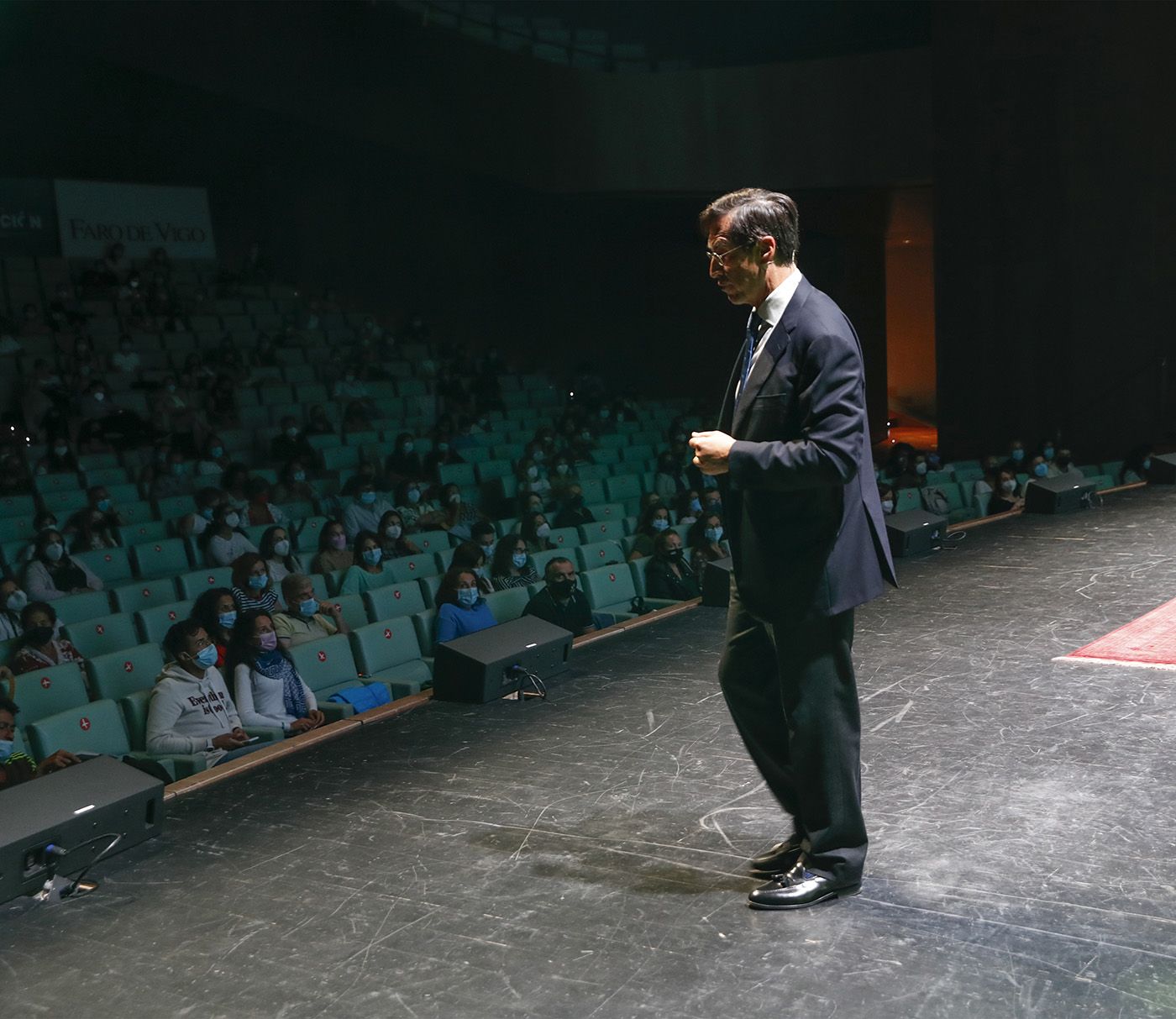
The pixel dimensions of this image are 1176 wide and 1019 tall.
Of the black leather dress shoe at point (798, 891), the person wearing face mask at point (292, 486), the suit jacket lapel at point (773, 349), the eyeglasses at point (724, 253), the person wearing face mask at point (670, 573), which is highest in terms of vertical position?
the eyeglasses at point (724, 253)

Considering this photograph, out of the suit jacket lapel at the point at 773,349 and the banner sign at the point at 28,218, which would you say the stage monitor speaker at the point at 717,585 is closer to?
the suit jacket lapel at the point at 773,349

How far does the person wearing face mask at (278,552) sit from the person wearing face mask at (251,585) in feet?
2.35

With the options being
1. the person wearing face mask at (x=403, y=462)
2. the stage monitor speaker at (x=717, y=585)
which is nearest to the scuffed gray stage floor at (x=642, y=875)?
the stage monitor speaker at (x=717, y=585)

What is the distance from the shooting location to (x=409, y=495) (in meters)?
7.34

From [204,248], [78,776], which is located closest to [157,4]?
[204,248]

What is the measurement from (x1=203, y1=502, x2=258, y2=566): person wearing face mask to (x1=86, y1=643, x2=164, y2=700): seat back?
1.85 m

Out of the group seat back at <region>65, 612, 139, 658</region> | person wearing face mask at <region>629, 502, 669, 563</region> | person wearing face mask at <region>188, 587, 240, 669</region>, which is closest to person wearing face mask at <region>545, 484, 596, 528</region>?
person wearing face mask at <region>629, 502, 669, 563</region>

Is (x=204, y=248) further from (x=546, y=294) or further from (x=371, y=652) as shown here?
(x=371, y=652)

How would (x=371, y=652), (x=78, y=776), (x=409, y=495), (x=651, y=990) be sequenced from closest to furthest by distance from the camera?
(x=651, y=990) < (x=78, y=776) < (x=371, y=652) < (x=409, y=495)

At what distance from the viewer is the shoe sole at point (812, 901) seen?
195 cm

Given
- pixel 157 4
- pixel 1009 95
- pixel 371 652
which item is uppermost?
pixel 157 4

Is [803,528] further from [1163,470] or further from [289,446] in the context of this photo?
[289,446]

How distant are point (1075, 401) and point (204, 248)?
24.6 feet

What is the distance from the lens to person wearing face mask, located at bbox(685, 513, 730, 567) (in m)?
5.88
